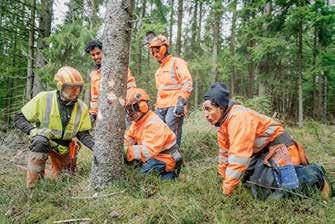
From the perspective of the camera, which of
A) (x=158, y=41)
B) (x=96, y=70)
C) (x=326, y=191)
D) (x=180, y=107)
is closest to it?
(x=326, y=191)

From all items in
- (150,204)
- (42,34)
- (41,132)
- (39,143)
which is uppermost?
(42,34)

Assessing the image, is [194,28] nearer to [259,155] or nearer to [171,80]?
[171,80]

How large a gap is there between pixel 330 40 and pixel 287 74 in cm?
614

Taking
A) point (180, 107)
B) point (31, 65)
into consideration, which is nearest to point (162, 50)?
point (180, 107)

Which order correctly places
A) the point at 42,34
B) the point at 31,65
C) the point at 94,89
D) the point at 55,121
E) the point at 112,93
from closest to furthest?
the point at 112,93 → the point at 55,121 → the point at 94,89 → the point at 42,34 → the point at 31,65

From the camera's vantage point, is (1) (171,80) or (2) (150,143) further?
(1) (171,80)

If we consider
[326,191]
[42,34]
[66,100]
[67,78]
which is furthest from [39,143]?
A: [42,34]

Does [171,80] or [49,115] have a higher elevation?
[171,80]

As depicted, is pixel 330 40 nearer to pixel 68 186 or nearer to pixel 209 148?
pixel 209 148

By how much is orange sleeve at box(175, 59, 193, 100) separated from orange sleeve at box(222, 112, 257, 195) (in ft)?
6.13

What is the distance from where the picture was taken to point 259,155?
4.17 metres

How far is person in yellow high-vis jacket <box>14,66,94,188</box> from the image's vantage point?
483 centimetres

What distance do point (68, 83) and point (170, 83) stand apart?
1.82 metres

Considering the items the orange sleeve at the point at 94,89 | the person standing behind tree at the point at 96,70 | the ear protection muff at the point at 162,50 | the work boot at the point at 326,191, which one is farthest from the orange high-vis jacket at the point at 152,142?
the work boot at the point at 326,191
